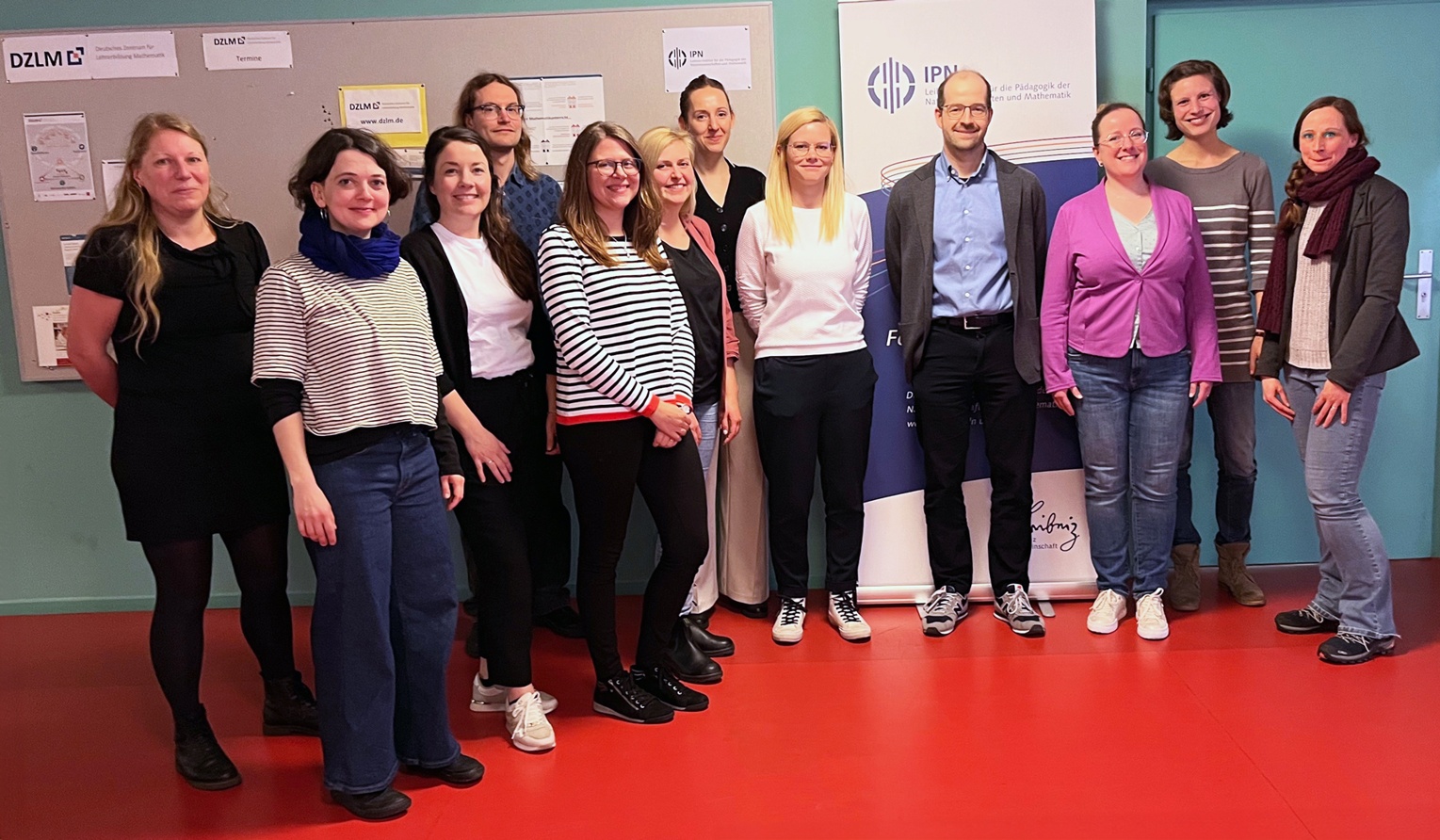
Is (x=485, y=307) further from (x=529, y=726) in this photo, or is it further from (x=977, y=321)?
(x=977, y=321)

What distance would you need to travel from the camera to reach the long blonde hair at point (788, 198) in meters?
3.45

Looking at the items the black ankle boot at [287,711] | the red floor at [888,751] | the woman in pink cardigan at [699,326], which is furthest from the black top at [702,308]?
the black ankle boot at [287,711]

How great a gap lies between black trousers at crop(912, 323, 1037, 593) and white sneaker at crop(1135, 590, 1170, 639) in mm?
381

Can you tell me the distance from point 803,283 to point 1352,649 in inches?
80.1

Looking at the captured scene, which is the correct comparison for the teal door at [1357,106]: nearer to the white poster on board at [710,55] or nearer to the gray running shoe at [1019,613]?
the gray running shoe at [1019,613]

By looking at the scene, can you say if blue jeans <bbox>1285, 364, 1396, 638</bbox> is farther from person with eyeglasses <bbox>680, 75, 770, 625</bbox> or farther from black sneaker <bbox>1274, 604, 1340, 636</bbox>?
person with eyeglasses <bbox>680, 75, 770, 625</bbox>

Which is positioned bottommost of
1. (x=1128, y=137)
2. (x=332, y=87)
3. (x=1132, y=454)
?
(x=1132, y=454)

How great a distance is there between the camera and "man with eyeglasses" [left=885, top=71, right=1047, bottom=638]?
3.51 meters

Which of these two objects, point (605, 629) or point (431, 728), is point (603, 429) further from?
point (431, 728)

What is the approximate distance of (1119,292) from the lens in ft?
11.0

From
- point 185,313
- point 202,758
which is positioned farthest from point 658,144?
point 202,758

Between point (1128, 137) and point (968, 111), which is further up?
point (968, 111)

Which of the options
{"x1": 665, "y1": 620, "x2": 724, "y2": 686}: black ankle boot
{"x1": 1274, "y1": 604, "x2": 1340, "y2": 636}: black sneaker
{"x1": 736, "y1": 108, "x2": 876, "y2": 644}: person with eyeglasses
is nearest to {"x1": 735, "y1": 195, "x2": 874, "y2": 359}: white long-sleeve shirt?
{"x1": 736, "y1": 108, "x2": 876, "y2": 644}: person with eyeglasses

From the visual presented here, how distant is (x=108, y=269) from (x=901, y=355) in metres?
2.51
